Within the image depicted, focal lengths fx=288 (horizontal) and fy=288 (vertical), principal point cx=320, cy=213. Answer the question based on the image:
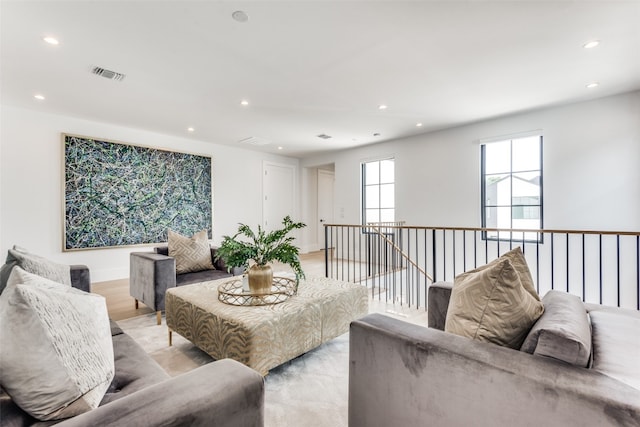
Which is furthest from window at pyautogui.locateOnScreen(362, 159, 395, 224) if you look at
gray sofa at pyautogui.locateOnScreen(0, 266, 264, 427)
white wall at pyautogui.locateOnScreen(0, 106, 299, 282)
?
gray sofa at pyautogui.locateOnScreen(0, 266, 264, 427)

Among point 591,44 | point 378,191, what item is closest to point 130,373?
point 591,44

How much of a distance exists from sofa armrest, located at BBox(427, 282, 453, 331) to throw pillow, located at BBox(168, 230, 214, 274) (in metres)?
2.52

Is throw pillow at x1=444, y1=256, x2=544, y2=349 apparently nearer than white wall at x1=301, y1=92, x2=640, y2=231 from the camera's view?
Yes

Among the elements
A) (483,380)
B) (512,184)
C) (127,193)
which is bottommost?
(483,380)

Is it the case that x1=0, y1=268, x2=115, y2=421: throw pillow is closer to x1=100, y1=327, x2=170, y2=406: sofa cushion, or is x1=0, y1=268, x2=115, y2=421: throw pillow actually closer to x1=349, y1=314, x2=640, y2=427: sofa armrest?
x1=100, y1=327, x2=170, y2=406: sofa cushion

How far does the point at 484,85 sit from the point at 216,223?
16.5 ft

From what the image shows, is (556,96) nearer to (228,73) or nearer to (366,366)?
(228,73)

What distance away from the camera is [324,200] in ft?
26.7

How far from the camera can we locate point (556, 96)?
3.57m

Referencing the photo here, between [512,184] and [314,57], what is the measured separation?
12.0 ft

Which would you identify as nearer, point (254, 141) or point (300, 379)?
point (300, 379)

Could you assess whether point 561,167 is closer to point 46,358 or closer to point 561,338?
point 561,338

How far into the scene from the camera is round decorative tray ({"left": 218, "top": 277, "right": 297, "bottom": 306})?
1.97m

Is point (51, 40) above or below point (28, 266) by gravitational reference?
above
